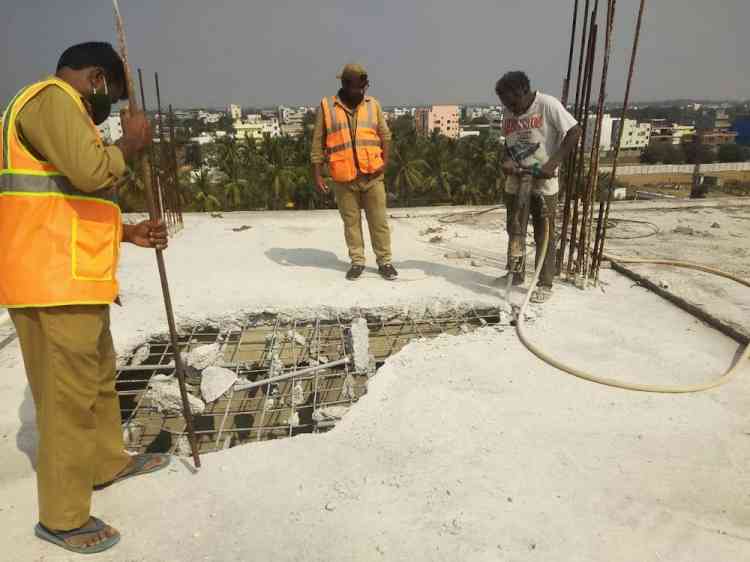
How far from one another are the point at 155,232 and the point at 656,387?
265cm

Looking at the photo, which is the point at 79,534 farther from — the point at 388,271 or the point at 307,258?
the point at 307,258

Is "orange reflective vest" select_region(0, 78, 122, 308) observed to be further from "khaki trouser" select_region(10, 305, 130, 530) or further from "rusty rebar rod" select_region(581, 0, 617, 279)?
"rusty rebar rod" select_region(581, 0, 617, 279)

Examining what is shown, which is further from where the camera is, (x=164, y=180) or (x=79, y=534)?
(x=164, y=180)

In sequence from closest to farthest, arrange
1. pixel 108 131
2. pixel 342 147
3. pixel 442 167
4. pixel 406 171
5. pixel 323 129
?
pixel 342 147, pixel 323 129, pixel 108 131, pixel 406 171, pixel 442 167

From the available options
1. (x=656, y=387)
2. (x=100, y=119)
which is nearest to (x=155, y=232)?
(x=100, y=119)

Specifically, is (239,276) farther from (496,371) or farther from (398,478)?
(398,478)

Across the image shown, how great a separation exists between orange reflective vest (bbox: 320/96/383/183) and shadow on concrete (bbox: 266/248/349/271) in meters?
1.10

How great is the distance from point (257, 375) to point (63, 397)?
1871 millimetres

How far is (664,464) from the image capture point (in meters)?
2.23

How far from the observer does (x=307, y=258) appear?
5.39m

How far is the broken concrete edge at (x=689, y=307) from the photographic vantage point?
3.35m

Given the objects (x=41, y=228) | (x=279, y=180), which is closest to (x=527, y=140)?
(x=41, y=228)

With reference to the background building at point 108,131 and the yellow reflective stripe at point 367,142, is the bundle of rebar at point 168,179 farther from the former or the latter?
the yellow reflective stripe at point 367,142

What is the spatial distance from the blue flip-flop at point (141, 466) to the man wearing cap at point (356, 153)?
2.60m
